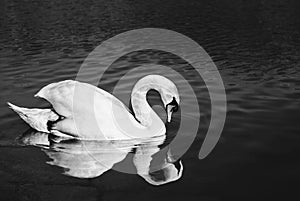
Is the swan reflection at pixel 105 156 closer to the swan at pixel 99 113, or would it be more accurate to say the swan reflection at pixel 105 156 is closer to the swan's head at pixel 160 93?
the swan at pixel 99 113

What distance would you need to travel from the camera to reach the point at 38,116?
39.0 ft

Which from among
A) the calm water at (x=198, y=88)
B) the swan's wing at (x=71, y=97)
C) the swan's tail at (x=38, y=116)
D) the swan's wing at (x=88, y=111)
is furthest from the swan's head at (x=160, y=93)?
the swan's tail at (x=38, y=116)

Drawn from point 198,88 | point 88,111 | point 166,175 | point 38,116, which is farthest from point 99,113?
point 198,88

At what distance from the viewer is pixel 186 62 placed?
2347 centimetres

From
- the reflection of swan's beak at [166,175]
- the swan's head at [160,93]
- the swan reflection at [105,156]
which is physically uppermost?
the swan's head at [160,93]

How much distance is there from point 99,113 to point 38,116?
6.39 feet

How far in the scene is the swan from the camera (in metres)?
11.0

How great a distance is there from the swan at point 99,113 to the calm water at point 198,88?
3.16 feet

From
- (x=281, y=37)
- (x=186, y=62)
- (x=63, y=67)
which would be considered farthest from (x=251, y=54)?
(x=63, y=67)

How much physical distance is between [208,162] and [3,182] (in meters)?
4.58

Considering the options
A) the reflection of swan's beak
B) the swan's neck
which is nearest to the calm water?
the reflection of swan's beak

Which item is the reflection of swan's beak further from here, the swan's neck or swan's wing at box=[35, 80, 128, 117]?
swan's wing at box=[35, 80, 128, 117]

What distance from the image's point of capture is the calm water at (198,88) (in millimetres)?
9336

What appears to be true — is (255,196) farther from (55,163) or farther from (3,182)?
Answer: (3,182)
